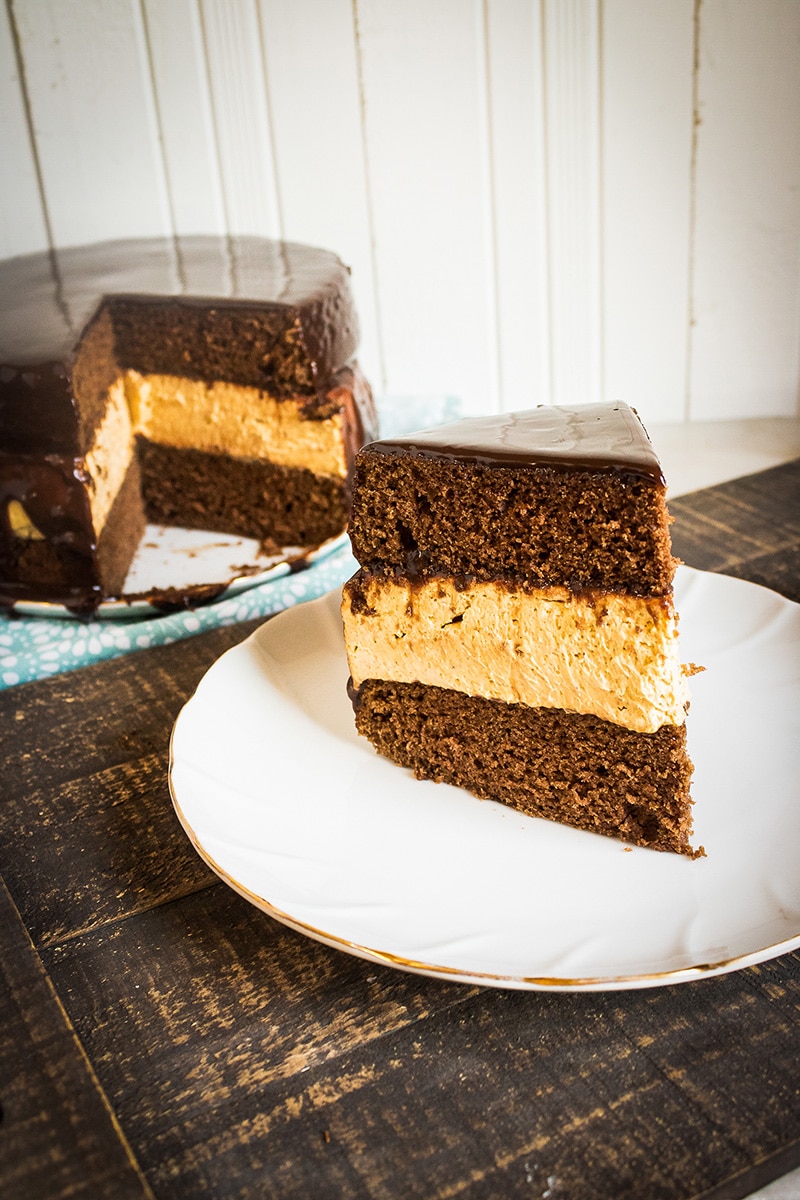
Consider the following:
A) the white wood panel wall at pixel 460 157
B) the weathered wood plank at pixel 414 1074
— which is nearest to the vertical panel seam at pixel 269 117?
the white wood panel wall at pixel 460 157

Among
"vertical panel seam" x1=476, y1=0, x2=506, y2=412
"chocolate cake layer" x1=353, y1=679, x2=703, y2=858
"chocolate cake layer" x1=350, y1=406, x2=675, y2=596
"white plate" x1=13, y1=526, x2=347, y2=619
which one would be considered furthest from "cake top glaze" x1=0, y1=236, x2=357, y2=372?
"chocolate cake layer" x1=353, y1=679, x2=703, y2=858

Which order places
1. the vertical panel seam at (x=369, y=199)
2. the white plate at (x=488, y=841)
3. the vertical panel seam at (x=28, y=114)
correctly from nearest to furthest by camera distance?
the white plate at (x=488, y=841) → the vertical panel seam at (x=28, y=114) → the vertical panel seam at (x=369, y=199)

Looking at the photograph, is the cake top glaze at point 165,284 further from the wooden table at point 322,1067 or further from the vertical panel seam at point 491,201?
the wooden table at point 322,1067

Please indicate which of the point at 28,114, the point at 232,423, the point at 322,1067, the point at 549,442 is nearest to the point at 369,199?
the point at 232,423

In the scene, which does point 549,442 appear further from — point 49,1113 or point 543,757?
point 49,1113

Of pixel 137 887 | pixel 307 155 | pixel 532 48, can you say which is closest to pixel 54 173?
pixel 307 155
